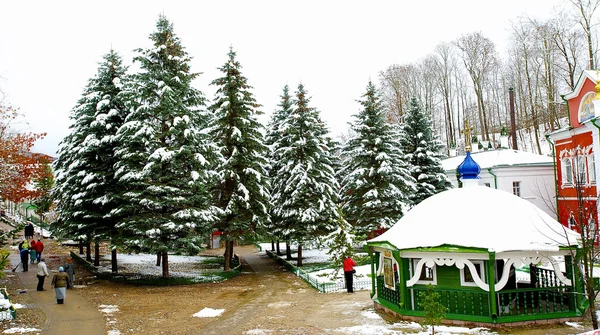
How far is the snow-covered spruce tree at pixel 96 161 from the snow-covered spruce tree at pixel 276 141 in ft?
29.4

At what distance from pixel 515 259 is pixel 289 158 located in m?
19.0

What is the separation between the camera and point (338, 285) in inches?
797

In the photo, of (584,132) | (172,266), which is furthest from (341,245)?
(584,132)

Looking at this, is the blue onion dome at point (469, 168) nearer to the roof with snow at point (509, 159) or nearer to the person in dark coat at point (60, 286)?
the person in dark coat at point (60, 286)

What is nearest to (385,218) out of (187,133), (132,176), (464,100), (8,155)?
(187,133)

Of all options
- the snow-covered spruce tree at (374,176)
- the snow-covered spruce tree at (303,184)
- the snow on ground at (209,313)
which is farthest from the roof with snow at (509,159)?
the snow on ground at (209,313)

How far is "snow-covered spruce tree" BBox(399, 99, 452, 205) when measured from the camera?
112ft

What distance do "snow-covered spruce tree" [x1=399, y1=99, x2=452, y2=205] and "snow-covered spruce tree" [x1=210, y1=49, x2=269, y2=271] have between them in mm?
12316

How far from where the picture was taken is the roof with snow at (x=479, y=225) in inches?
471

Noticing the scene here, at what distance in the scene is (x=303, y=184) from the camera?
2778 cm

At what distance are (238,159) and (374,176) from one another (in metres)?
9.28

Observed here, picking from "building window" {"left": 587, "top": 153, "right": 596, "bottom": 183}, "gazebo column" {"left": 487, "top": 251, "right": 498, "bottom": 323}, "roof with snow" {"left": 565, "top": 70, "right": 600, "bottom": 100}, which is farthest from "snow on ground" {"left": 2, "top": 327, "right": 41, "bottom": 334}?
"building window" {"left": 587, "top": 153, "right": 596, "bottom": 183}

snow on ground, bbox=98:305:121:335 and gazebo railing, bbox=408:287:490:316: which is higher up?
gazebo railing, bbox=408:287:490:316

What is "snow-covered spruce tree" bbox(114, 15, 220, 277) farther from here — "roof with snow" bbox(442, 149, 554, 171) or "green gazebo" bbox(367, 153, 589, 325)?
"roof with snow" bbox(442, 149, 554, 171)
